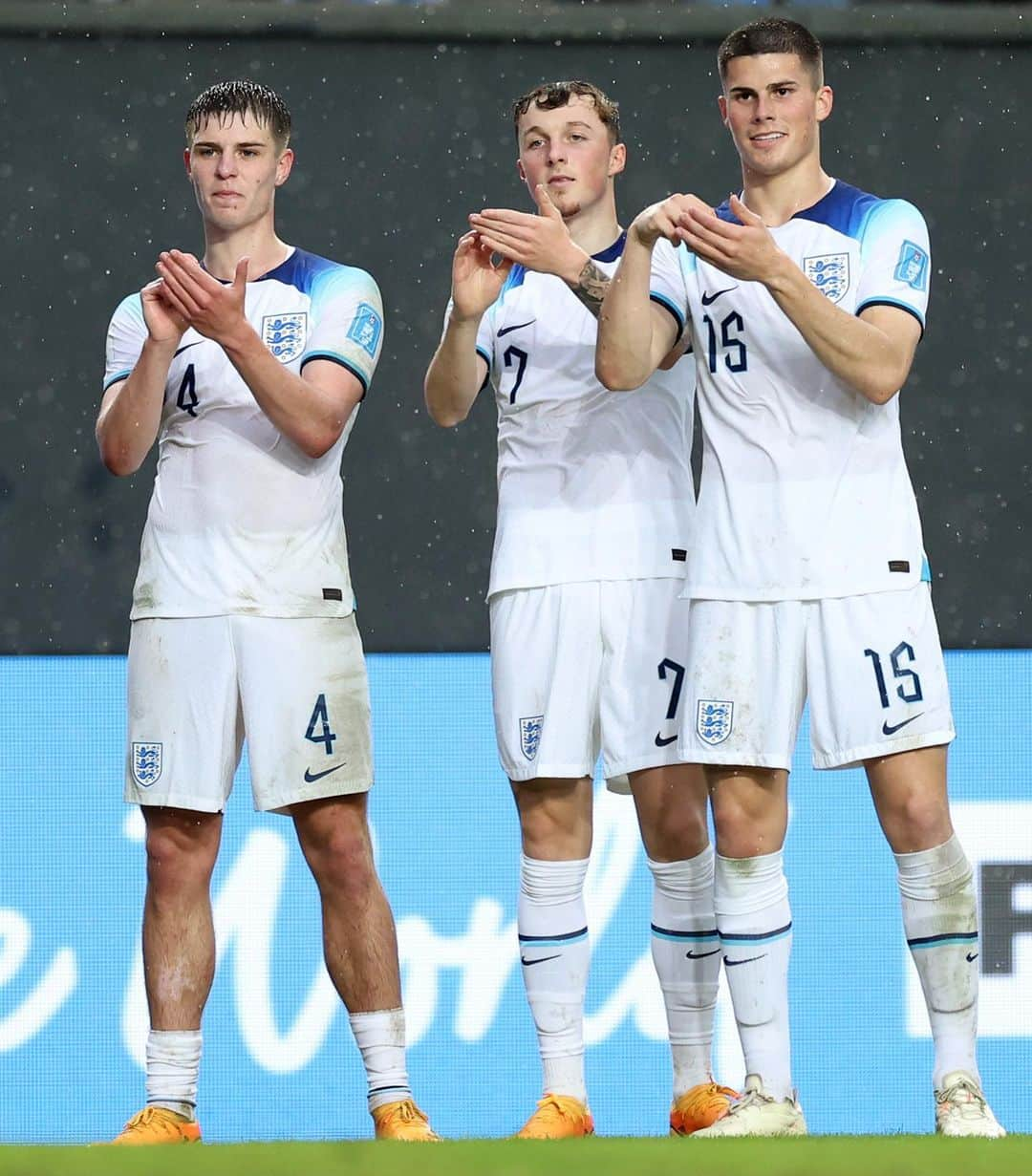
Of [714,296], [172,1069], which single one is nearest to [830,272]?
[714,296]

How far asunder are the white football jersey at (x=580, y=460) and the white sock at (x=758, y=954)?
678mm

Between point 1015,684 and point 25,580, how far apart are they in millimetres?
2698

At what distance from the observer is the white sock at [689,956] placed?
3.76 metres

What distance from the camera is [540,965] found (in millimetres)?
3764

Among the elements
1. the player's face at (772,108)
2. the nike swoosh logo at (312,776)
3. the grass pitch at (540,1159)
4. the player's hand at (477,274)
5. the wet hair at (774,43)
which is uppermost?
the wet hair at (774,43)

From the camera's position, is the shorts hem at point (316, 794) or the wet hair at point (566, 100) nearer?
the shorts hem at point (316, 794)

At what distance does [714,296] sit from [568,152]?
48 centimetres

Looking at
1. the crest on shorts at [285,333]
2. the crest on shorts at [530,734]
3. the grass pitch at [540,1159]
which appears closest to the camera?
the grass pitch at [540,1159]

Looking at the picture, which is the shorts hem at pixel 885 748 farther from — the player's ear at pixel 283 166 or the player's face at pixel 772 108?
the player's ear at pixel 283 166

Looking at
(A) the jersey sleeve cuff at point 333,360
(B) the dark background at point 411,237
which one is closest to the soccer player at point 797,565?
(A) the jersey sleeve cuff at point 333,360

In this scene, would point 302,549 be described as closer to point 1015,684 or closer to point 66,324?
point 66,324

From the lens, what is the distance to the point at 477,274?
3725mm

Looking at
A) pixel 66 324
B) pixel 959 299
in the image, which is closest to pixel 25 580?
pixel 66 324

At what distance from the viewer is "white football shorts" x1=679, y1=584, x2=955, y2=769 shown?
333 cm
